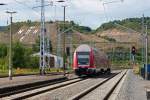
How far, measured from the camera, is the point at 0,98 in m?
27.8

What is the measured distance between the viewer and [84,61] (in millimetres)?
61438

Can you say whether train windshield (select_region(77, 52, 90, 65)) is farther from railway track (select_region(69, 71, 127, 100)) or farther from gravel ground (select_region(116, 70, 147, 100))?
railway track (select_region(69, 71, 127, 100))

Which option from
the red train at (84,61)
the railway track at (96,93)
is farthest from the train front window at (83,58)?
the railway track at (96,93)

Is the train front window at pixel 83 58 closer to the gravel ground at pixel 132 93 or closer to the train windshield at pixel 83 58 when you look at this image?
the train windshield at pixel 83 58

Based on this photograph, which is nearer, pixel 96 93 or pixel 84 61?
pixel 96 93

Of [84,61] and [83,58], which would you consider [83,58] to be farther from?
[84,61]

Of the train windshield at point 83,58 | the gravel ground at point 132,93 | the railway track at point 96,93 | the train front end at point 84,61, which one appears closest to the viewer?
the railway track at point 96,93

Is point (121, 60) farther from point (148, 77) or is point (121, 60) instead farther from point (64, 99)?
point (64, 99)

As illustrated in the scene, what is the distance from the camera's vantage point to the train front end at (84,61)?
200 ft

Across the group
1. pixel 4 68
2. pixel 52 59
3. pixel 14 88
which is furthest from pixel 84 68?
pixel 52 59

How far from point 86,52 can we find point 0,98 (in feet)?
113

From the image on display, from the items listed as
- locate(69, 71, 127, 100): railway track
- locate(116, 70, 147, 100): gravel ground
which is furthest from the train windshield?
locate(69, 71, 127, 100): railway track

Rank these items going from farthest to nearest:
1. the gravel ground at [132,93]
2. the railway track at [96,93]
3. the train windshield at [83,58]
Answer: the train windshield at [83,58], the gravel ground at [132,93], the railway track at [96,93]

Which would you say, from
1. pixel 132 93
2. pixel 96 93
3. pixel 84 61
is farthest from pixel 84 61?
pixel 96 93
